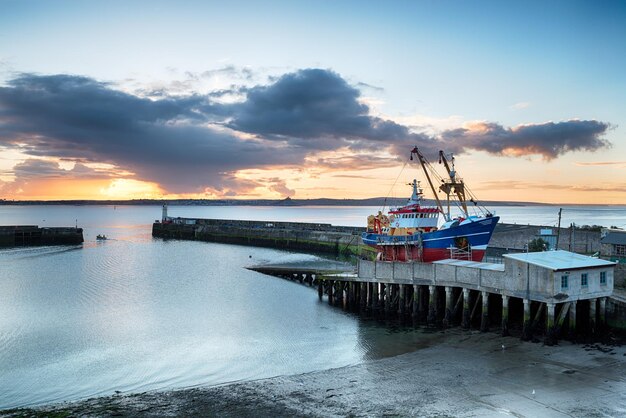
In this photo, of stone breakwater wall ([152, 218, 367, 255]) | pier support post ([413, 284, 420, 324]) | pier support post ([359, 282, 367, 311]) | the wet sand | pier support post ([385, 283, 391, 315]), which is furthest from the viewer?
stone breakwater wall ([152, 218, 367, 255])

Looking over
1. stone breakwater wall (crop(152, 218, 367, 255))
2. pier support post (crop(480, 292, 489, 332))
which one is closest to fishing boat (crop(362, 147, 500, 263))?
pier support post (crop(480, 292, 489, 332))

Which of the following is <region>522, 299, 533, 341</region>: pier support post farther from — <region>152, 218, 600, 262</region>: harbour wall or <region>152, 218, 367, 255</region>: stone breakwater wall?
<region>152, 218, 367, 255</region>: stone breakwater wall

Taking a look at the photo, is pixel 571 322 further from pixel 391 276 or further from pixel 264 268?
pixel 264 268

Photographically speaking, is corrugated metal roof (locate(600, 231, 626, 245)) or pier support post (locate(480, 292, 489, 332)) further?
corrugated metal roof (locate(600, 231, 626, 245))

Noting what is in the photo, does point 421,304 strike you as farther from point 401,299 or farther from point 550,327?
point 550,327

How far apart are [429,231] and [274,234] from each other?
64.7 metres

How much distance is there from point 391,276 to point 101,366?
19492 mm

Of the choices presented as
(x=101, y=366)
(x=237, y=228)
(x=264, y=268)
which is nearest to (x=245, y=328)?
(x=101, y=366)

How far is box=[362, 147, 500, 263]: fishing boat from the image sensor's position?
4275 centimetres

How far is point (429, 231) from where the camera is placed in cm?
4606

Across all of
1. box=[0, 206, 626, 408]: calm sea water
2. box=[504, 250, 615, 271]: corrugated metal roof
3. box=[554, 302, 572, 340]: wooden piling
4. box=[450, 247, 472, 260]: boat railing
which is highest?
box=[504, 250, 615, 271]: corrugated metal roof

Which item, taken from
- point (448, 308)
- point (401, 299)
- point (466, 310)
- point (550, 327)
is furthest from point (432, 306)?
point (550, 327)

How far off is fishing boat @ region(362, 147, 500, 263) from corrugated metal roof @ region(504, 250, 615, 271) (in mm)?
12315

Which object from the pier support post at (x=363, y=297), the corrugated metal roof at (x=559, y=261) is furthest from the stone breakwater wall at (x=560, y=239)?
the corrugated metal roof at (x=559, y=261)
